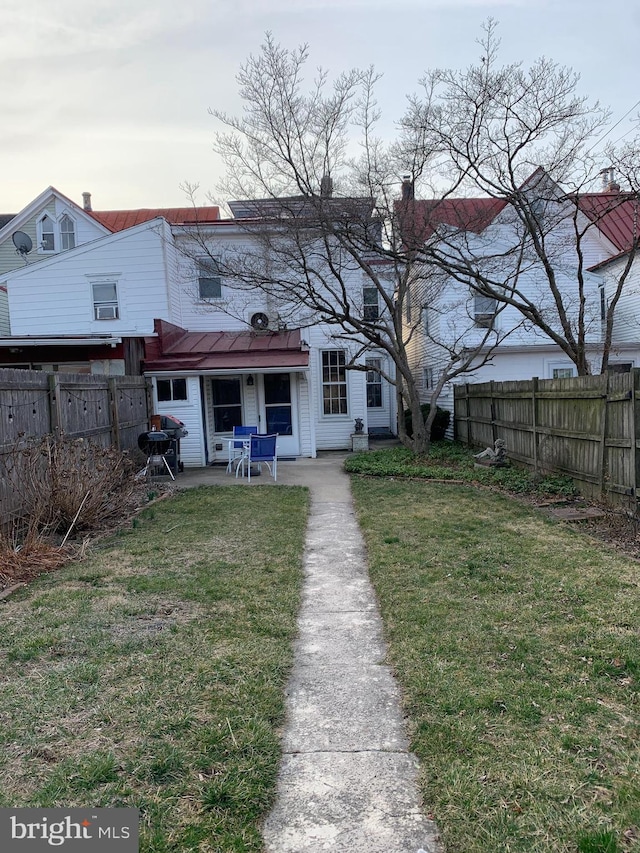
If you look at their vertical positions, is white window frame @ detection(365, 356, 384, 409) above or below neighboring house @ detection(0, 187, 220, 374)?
below

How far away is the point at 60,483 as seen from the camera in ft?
21.5

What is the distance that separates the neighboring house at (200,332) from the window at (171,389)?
0.9 inches

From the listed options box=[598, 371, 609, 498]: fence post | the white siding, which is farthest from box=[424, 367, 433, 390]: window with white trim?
A: box=[598, 371, 609, 498]: fence post

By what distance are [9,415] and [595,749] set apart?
639 centimetres

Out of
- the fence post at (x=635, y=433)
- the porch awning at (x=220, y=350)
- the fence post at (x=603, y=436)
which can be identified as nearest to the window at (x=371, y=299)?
the porch awning at (x=220, y=350)

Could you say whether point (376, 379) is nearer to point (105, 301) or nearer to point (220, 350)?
point (220, 350)

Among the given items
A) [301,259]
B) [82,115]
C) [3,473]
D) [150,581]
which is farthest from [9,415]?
[301,259]

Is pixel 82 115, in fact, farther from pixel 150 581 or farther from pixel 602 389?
pixel 602 389

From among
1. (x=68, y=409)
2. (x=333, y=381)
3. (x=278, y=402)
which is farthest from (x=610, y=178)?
(x=68, y=409)

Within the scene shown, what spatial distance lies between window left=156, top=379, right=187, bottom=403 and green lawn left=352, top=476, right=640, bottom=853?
8712 millimetres

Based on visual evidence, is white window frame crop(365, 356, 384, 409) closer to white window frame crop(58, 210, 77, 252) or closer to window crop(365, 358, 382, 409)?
window crop(365, 358, 382, 409)

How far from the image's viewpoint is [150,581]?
4.98 meters

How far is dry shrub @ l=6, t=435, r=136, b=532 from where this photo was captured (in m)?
6.34

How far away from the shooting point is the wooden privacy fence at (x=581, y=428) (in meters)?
6.91
